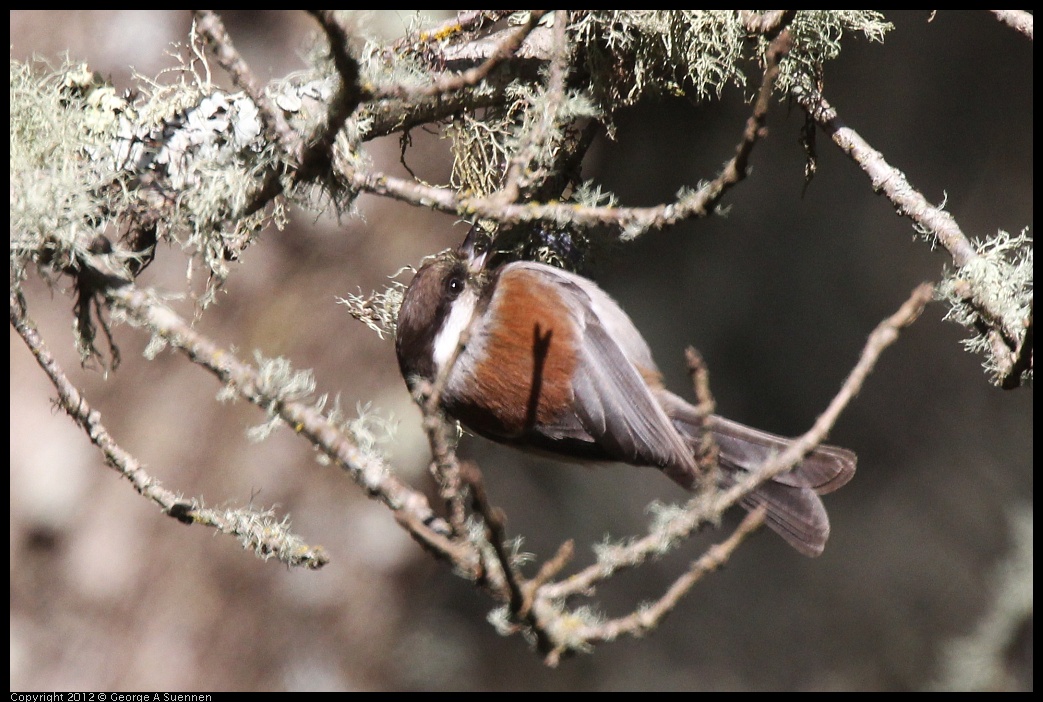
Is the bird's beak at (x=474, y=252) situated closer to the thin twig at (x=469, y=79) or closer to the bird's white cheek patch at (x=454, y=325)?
the bird's white cheek patch at (x=454, y=325)

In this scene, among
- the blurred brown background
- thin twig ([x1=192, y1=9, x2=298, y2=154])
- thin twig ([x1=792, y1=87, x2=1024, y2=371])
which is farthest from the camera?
the blurred brown background

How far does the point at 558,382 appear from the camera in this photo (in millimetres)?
2385

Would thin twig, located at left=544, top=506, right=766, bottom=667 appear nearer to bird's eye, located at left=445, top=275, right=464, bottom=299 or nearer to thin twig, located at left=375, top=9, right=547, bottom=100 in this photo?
thin twig, located at left=375, top=9, right=547, bottom=100

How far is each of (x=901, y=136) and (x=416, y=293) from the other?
7.27 feet

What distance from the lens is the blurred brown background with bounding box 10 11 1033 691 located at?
3.38m

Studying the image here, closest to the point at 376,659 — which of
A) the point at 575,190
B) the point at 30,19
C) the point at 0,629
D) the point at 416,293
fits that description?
the point at 0,629

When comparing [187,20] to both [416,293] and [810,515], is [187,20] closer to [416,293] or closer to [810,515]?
[416,293]

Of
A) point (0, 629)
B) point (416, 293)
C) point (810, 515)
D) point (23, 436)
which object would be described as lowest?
point (23, 436)

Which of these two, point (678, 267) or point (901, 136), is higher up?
point (901, 136)

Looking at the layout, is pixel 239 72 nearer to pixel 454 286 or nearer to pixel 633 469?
pixel 454 286

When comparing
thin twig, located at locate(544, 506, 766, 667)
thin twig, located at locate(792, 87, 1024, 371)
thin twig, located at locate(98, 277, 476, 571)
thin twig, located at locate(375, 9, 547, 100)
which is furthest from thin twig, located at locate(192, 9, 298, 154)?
thin twig, located at locate(792, 87, 1024, 371)

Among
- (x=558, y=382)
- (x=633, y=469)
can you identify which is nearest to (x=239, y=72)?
(x=558, y=382)

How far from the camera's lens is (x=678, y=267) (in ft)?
12.4

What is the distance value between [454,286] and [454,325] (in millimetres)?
108
